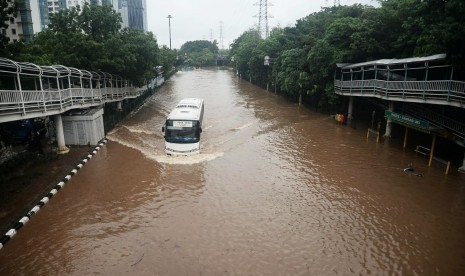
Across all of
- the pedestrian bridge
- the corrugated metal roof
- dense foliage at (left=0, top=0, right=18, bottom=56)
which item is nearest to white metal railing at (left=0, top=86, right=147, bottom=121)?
the pedestrian bridge

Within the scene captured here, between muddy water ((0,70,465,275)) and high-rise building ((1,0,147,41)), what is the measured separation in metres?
21.4

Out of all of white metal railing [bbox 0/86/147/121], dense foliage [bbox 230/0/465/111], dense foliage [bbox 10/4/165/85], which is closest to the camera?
white metal railing [bbox 0/86/147/121]

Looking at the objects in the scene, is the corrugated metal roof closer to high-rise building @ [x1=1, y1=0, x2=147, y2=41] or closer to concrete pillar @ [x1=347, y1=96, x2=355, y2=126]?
concrete pillar @ [x1=347, y1=96, x2=355, y2=126]

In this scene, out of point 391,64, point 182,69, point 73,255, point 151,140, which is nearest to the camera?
point 73,255

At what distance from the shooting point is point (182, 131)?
19.5 m

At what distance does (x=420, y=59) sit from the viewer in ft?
61.5

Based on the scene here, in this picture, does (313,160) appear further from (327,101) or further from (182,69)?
(182,69)

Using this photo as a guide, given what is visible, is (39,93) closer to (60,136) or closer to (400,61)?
(60,136)

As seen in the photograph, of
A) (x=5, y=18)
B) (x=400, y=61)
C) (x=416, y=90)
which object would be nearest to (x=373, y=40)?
(x=400, y=61)

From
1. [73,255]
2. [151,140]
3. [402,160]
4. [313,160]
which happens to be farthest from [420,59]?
[73,255]

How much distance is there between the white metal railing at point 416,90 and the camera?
53.4 feet

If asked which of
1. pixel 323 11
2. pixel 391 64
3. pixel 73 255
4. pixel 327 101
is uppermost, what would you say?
pixel 323 11

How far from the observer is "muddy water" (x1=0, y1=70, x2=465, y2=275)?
32.2ft

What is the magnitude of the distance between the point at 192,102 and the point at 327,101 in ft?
44.9
